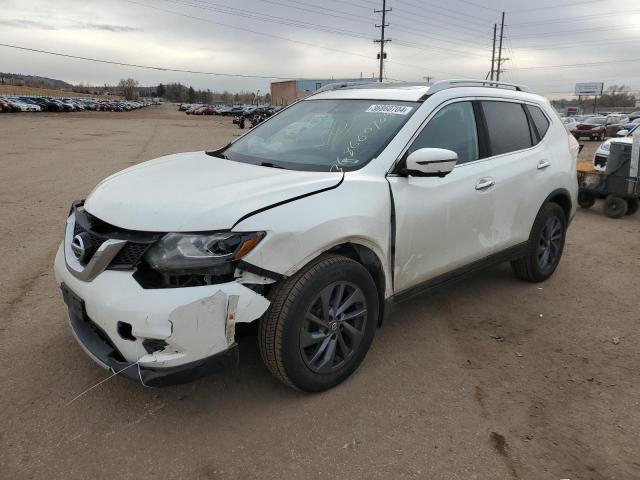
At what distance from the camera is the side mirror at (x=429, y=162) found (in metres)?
3.08

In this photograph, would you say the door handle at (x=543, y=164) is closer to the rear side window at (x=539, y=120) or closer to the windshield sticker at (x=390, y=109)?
the rear side window at (x=539, y=120)

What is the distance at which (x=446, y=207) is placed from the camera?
348 centimetres

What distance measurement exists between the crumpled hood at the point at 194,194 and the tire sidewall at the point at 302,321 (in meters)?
0.48

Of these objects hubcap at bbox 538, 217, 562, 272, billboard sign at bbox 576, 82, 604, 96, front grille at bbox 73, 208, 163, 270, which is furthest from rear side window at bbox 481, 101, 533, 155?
billboard sign at bbox 576, 82, 604, 96

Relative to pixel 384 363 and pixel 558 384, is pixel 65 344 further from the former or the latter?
pixel 558 384

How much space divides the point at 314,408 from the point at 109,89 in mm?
206814

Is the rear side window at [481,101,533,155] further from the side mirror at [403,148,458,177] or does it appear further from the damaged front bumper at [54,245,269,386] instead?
the damaged front bumper at [54,245,269,386]

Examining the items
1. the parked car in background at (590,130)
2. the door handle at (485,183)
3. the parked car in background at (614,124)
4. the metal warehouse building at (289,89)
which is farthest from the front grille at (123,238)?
the metal warehouse building at (289,89)

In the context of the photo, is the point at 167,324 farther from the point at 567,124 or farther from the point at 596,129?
the point at 596,129

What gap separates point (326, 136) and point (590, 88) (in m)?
120

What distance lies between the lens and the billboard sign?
339 ft

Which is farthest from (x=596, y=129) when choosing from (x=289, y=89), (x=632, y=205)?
(x=289, y=89)

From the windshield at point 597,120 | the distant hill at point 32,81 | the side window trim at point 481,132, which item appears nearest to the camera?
the side window trim at point 481,132

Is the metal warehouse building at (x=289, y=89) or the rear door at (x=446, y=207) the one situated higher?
the metal warehouse building at (x=289, y=89)
